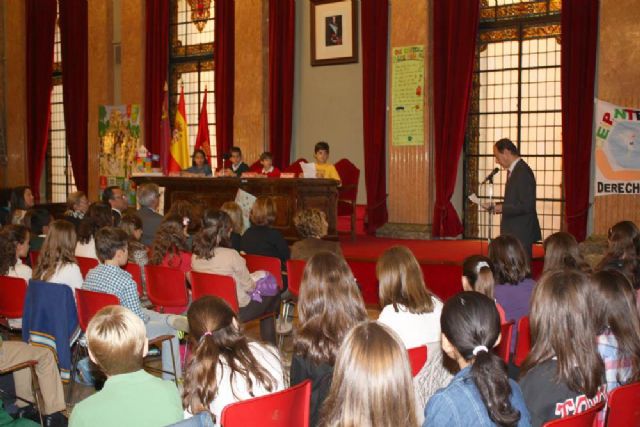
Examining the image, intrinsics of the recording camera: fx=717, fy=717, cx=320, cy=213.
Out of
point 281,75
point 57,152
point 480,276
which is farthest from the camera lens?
point 57,152

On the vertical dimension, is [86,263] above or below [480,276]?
below

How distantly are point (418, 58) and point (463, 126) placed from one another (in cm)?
115

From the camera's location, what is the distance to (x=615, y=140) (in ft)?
27.6

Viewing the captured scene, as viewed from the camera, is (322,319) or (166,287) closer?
(322,319)

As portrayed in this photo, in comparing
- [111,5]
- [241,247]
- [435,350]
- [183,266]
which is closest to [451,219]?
[241,247]

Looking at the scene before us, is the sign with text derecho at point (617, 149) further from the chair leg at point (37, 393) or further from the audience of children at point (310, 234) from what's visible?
the chair leg at point (37, 393)

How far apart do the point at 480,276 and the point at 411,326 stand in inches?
24.4

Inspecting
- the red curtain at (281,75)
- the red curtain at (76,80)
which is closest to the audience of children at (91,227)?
the red curtain at (281,75)

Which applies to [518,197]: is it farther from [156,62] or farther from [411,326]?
[156,62]

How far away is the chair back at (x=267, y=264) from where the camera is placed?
5477mm

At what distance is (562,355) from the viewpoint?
8.46ft

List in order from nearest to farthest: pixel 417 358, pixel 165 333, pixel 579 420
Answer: pixel 579 420 → pixel 417 358 → pixel 165 333

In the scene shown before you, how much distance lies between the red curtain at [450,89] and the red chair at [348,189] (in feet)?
3.72

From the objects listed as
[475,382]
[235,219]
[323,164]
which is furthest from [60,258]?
[323,164]
